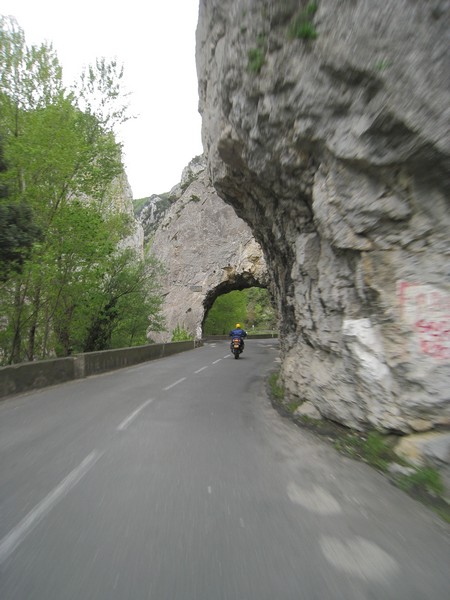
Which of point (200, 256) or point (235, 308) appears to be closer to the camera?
point (200, 256)

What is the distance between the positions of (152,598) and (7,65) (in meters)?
16.8

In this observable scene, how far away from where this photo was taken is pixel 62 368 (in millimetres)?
12258

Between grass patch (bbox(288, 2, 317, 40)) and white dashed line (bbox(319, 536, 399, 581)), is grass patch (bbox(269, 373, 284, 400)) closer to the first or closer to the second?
white dashed line (bbox(319, 536, 399, 581))

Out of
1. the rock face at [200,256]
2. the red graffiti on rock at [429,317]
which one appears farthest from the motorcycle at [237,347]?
the red graffiti on rock at [429,317]

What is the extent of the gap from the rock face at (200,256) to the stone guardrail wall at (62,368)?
62.1ft

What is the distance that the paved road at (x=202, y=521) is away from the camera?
2.43m

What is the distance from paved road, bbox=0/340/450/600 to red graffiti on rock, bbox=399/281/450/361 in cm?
170

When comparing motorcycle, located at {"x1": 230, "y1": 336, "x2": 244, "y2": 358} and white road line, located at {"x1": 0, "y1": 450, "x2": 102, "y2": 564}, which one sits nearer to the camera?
white road line, located at {"x1": 0, "y1": 450, "x2": 102, "y2": 564}

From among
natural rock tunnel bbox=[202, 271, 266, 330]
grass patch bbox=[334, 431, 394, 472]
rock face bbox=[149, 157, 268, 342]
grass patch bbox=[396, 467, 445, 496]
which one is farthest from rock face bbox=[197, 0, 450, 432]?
natural rock tunnel bbox=[202, 271, 266, 330]

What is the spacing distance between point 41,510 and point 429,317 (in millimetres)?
4716

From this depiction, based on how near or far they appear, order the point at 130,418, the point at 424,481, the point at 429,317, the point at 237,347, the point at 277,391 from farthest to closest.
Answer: the point at 237,347
the point at 277,391
the point at 130,418
the point at 429,317
the point at 424,481

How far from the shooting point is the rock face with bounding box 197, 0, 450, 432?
14.6ft

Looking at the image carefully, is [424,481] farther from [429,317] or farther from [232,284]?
[232,284]

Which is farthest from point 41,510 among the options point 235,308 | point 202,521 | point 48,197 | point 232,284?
point 235,308
